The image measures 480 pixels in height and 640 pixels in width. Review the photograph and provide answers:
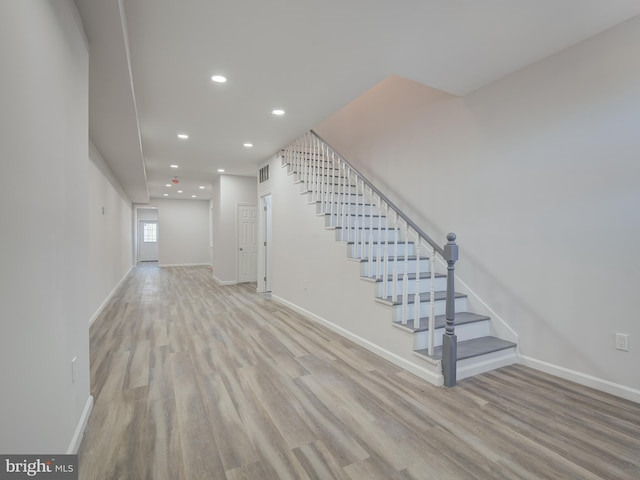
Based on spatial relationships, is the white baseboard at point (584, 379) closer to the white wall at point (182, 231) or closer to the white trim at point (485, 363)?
the white trim at point (485, 363)

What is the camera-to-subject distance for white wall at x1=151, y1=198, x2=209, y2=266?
1234 centimetres

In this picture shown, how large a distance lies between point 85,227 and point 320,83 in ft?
7.99

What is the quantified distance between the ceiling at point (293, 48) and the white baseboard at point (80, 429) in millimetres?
2405

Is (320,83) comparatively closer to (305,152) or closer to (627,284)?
(305,152)

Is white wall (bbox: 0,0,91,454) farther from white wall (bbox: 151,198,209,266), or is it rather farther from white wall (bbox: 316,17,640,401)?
white wall (bbox: 151,198,209,266)

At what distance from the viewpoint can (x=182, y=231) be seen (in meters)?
12.7

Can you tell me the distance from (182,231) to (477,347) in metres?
12.1

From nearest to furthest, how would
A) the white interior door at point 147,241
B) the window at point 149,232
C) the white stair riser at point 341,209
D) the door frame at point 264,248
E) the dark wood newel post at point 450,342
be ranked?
the dark wood newel post at point 450,342 → the white stair riser at point 341,209 → the door frame at point 264,248 → the white interior door at point 147,241 → the window at point 149,232

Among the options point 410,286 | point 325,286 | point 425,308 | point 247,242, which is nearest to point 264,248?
point 247,242

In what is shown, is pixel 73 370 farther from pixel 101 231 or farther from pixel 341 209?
pixel 101 231

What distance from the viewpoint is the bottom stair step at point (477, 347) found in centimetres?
274

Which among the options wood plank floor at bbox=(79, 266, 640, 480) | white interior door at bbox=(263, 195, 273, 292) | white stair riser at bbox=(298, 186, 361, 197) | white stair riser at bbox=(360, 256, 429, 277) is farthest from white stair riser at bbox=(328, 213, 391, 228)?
white interior door at bbox=(263, 195, 273, 292)

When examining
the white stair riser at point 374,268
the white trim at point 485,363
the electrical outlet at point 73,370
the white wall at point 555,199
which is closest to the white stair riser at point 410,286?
the white stair riser at point 374,268

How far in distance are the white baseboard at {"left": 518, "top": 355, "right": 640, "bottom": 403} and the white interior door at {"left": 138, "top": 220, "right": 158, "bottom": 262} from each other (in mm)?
15476
